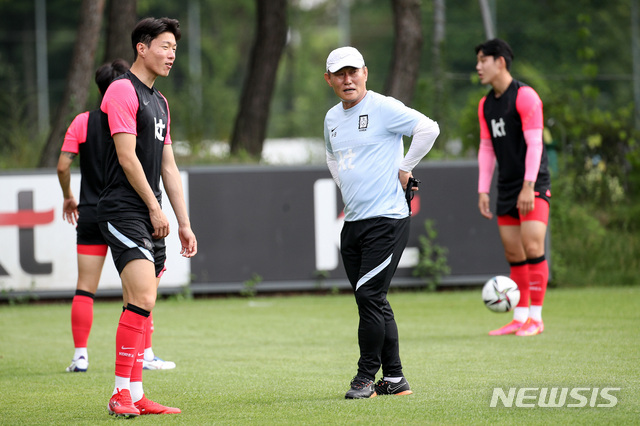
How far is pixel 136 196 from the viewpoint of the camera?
514 cm

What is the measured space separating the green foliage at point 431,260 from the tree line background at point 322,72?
1932 mm

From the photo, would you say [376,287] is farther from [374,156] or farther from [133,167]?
[133,167]

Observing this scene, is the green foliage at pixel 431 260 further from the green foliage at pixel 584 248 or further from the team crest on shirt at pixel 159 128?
the team crest on shirt at pixel 159 128

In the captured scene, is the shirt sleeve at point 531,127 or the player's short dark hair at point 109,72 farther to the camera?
the shirt sleeve at point 531,127

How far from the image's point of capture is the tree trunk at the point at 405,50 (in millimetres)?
16266

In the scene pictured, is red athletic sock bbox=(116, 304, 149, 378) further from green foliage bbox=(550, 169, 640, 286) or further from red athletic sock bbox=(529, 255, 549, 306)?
green foliage bbox=(550, 169, 640, 286)

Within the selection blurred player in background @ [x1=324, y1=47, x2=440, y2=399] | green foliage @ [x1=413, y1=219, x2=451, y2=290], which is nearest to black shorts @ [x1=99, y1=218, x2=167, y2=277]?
blurred player in background @ [x1=324, y1=47, x2=440, y2=399]

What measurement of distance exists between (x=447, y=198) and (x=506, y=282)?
3.98 m

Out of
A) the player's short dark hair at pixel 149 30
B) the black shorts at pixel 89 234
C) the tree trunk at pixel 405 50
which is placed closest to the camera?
the player's short dark hair at pixel 149 30

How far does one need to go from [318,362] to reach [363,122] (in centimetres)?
224

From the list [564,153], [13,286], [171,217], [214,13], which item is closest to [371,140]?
[171,217]

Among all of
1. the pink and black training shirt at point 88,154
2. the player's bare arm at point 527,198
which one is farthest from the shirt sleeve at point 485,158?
the pink and black training shirt at point 88,154

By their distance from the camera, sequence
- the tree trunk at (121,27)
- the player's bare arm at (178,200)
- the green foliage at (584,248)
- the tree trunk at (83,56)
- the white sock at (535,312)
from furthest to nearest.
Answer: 1. the tree trunk at (121,27)
2. the tree trunk at (83,56)
3. the green foliage at (584,248)
4. the white sock at (535,312)
5. the player's bare arm at (178,200)

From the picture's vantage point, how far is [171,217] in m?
11.5
